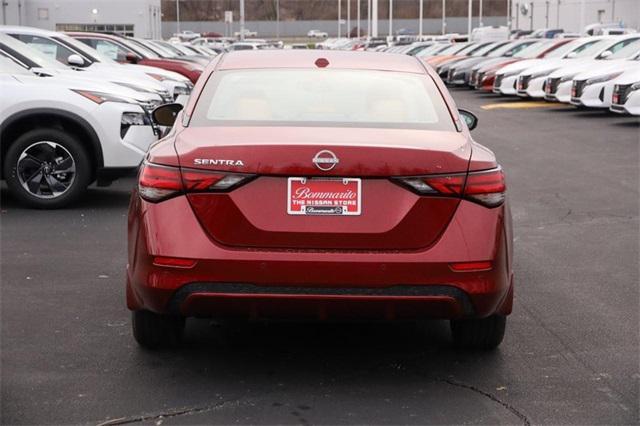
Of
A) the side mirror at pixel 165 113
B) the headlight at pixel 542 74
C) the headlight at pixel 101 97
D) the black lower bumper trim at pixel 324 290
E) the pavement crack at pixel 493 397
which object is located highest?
the side mirror at pixel 165 113

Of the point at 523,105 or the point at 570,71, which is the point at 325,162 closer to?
the point at 570,71

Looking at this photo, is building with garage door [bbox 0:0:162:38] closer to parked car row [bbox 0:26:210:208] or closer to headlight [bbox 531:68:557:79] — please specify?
headlight [bbox 531:68:557:79]

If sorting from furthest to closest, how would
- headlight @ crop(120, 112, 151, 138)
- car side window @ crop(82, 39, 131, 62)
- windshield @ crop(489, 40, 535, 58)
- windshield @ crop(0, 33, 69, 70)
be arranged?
windshield @ crop(489, 40, 535, 58) → car side window @ crop(82, 39, 131, 62) → windshield @ crop(0, 33, 69, 70) → headlight @ crop(120, 112, 151, 138)

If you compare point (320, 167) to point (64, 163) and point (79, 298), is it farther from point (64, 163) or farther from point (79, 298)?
point (64, 163)

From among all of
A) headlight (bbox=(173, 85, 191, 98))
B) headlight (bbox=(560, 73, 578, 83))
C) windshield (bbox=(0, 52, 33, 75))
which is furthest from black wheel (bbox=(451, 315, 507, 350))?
headlight (bbox=(560, 73, 578, 83))

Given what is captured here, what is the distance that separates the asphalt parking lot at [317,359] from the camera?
503 cm

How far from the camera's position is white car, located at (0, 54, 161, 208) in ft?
35.1

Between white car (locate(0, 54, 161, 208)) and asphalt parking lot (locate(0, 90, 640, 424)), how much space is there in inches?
61.4

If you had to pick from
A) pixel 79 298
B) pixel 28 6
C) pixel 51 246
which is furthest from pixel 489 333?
pixel 28 6

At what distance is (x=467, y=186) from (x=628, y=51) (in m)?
21.1

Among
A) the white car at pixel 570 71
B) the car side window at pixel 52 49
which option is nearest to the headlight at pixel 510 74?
the white car at pixel 570 71

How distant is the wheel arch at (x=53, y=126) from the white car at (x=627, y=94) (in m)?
11.9

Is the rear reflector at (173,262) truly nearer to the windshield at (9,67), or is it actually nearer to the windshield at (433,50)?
the windshield at (9,67)

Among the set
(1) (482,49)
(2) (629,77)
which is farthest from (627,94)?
(1) (482,49)
